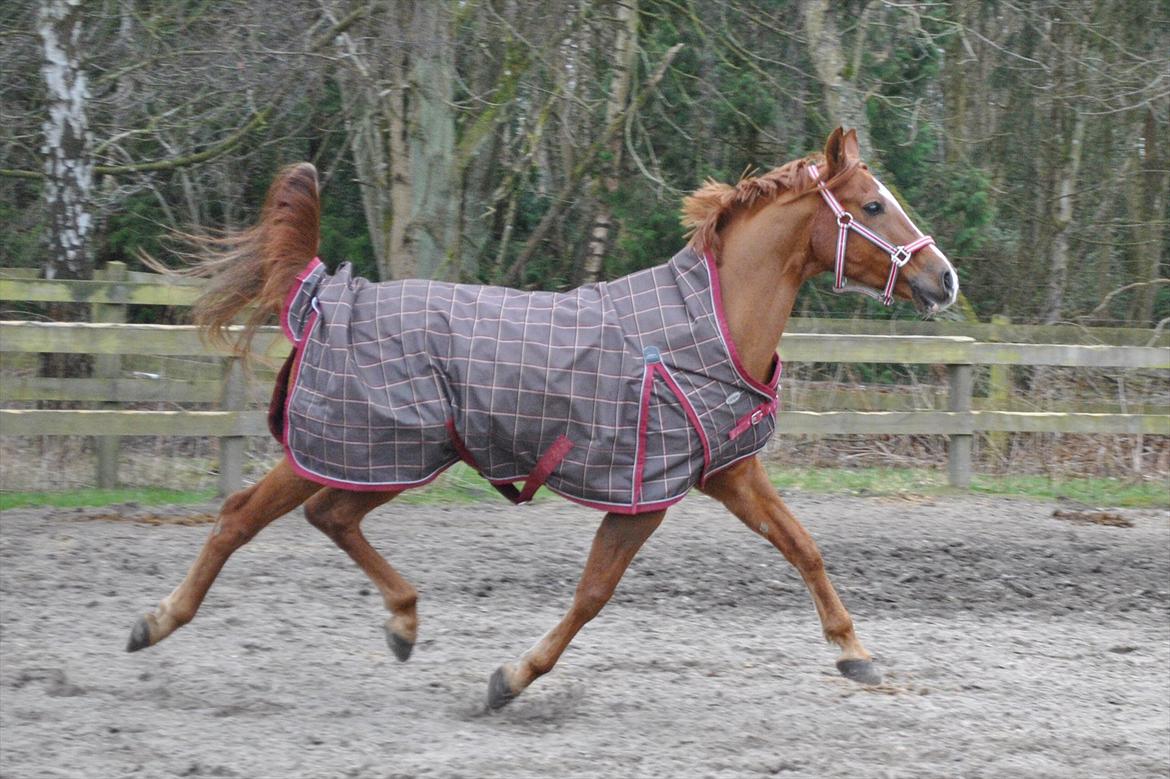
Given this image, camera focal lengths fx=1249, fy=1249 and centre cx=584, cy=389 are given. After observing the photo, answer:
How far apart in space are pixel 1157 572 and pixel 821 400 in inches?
143

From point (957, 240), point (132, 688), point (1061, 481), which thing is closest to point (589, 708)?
point (132, 688)

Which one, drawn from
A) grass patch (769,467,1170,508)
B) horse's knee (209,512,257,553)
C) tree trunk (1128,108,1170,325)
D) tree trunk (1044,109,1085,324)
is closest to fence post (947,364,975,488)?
grass patch (769,467,1170,508)

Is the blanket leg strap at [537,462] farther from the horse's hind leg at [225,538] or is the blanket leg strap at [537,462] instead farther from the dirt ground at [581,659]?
the dirt ground at [581,659]

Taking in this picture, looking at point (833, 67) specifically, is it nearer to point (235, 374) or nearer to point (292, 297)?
point (235, 374)

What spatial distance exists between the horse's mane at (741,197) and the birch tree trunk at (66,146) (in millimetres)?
6347

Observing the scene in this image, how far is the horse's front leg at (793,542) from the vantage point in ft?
14.8

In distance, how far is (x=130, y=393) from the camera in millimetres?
7883

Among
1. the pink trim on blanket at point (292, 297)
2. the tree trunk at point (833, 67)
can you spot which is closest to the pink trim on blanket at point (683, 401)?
the pink trim on blanket at point (292, 297)

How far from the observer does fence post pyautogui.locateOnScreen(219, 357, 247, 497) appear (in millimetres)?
7691

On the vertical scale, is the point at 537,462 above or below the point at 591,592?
above

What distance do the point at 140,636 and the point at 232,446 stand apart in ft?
11.0

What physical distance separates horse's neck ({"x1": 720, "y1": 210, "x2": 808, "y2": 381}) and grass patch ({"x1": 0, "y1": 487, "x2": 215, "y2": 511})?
180 inches

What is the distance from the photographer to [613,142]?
13094 millimetres

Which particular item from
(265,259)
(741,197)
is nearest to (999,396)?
(741,197)
